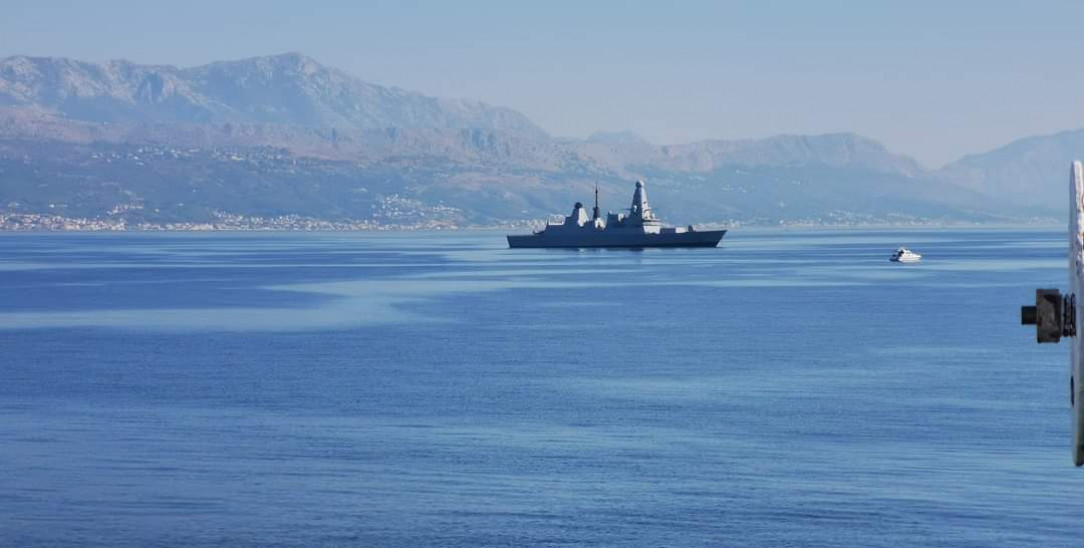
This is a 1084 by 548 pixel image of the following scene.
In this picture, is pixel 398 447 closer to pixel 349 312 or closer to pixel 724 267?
pixel 349 312

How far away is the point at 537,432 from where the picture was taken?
48.2 metres

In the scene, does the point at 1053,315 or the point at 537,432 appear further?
the point at 537,432

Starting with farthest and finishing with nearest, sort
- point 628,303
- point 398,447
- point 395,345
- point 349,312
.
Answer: point 628,303
point 349,312
point 395,345
point 398,447

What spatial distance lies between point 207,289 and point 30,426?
94.6 metres

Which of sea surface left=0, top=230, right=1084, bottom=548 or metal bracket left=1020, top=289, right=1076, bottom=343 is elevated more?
metal bracket left=1020, top=289, right=1076, bottom=343

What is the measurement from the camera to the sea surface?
1398 inches

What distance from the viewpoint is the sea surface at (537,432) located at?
116 ft

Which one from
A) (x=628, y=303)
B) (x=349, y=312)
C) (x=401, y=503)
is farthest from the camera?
(x=628, y=303)

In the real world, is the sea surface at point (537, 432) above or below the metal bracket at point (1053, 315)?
below

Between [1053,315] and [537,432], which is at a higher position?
[1053,315]

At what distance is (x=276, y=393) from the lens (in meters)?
59.7

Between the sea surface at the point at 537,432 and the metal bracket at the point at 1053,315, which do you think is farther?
the sea surface at the point at 537,432

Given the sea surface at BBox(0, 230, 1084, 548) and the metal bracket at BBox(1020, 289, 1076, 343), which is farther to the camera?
the sea surface at BBox(0, 230, 1084, 548)

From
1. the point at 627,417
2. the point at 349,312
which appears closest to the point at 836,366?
the point at 627,417
